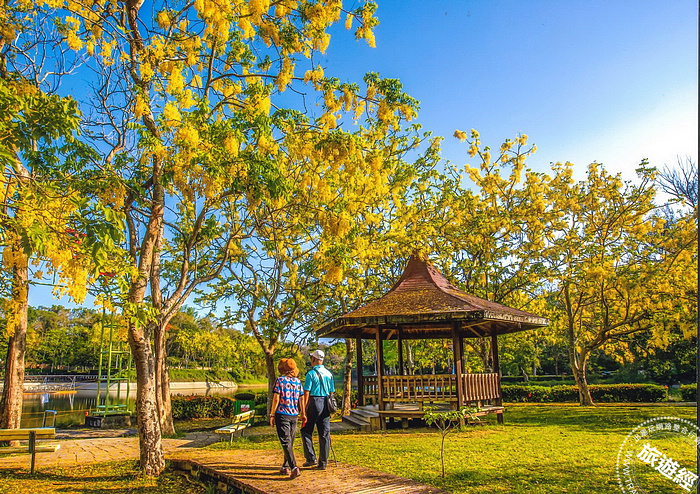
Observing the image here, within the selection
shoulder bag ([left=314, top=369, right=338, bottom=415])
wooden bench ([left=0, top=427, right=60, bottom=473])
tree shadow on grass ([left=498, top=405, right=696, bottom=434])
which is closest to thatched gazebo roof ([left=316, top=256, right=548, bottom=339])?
tree shadow on grass ([left=498, top=405, right=696, bottom=434])

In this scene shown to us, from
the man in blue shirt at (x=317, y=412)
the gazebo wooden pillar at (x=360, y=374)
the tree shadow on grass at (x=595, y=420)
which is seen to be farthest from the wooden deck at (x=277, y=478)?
the tree shadow on grass at (x=595, y=420)

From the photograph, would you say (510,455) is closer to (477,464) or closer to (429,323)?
(477,464)

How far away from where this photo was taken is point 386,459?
7438 millimetres

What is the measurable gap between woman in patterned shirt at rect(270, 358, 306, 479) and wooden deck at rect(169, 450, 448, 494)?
14.6 inches

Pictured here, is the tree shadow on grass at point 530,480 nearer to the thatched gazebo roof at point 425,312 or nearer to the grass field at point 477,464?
the grass field at point 477,464

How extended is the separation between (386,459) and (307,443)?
1.61 m

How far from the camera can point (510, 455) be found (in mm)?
7695

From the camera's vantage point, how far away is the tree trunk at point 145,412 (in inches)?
276

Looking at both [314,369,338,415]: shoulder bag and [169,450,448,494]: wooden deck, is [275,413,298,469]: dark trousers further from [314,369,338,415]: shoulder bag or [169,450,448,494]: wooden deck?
[314,369,338,415]: shoulder bag

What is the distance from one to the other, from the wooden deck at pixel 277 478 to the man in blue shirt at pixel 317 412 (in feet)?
0.64

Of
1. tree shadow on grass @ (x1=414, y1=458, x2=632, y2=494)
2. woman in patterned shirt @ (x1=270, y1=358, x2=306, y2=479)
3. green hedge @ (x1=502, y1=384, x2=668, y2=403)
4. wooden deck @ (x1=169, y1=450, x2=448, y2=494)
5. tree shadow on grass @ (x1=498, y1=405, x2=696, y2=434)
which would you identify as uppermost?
woman in patterned shirt @ (x1=270, y1=358, x2=306, y2=479)

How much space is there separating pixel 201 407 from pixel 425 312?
12204mm

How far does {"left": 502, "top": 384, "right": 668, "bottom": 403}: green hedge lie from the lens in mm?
20609

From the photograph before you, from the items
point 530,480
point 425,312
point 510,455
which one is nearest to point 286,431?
point 530,480
